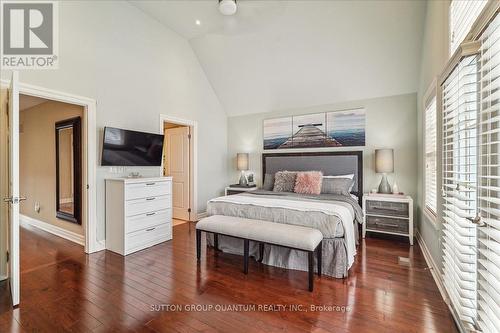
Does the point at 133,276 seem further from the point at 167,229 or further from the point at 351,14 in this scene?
the point at 351,14

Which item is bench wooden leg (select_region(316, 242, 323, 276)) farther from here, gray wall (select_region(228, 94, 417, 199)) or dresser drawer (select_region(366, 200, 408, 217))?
gray wall (select_region(228, 94, 417, 199))

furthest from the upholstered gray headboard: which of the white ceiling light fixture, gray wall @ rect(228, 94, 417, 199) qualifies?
the white ceiling light fixture

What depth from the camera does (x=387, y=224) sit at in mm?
3646

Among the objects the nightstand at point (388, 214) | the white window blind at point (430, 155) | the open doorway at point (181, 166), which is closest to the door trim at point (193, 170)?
the open doorway at point (181, 166)

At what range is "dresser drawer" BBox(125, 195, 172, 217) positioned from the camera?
3.16 m

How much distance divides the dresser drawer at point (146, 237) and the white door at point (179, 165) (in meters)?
1.20

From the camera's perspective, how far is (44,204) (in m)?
4.27

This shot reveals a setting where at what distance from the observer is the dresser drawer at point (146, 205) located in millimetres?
3164

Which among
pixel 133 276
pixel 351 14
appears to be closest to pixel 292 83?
pixel 351 14

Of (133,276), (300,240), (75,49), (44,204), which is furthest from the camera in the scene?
(44,204)

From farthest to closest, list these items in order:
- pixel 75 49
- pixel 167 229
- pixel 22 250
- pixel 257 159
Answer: pixel 257 159 → pixel 167 229 → pixel 22 250 → pixel 75 49

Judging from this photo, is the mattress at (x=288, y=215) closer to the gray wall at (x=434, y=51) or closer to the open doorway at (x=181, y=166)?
the gray wall at (x=434, y=51)

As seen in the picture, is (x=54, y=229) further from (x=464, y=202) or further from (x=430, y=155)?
(x=430, y=155)

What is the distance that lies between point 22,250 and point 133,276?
2.03 metres
